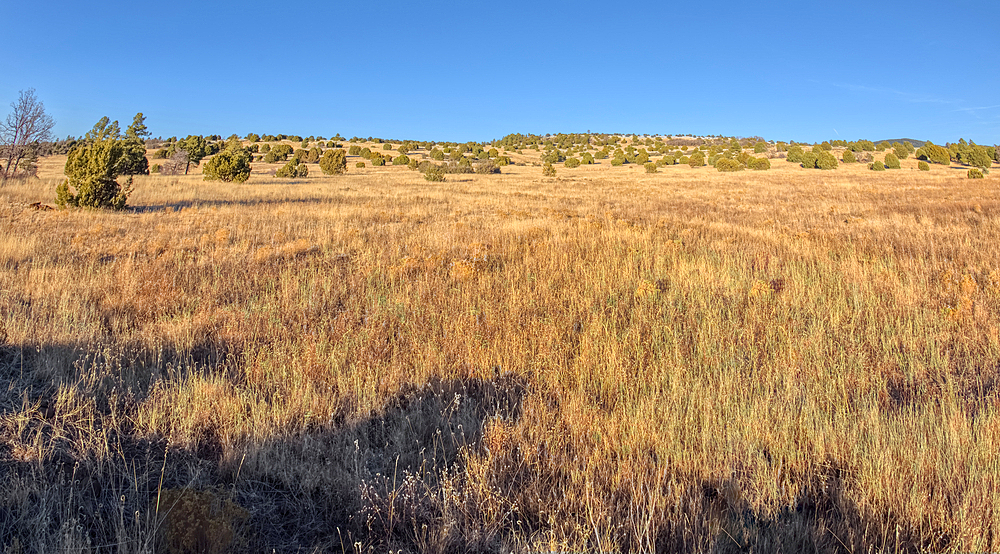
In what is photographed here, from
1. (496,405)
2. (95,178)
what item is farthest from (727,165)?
(496,405)

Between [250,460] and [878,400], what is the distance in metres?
3.84

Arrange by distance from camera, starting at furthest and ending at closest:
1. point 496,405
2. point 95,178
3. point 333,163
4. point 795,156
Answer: point 795,156
point 333,163
point 95,178
point 496,405

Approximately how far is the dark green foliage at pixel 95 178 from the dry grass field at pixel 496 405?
6948 mm

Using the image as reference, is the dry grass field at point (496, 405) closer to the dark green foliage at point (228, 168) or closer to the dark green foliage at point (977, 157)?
the dark green foliage at point (228, 168)

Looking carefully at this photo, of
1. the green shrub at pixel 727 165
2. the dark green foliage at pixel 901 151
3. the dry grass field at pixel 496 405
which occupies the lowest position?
the dry grass field at pixel 496 405

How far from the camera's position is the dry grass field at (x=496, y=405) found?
2070 millimetres

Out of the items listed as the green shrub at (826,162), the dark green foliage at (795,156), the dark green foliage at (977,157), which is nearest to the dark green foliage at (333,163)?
the green shrub at (826,162)

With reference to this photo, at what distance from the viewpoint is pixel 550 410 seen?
299 cm

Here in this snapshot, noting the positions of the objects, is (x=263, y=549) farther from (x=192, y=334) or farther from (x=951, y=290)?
(x=951, y=290)

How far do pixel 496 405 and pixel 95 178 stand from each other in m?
14.6

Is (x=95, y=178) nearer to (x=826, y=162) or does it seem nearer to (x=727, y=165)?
(x=727, y=165)

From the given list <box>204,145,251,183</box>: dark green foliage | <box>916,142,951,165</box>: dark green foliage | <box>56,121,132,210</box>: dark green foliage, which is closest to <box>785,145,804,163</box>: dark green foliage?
<box>916,142,951,165</box>: dark green foliage

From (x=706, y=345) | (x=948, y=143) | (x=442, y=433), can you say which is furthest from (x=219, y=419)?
(x=948, y=143)

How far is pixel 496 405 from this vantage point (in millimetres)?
3098
